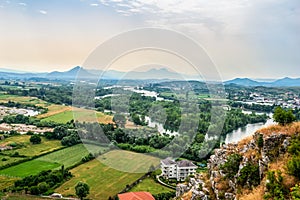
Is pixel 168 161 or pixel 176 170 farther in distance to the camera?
pixel 168 161

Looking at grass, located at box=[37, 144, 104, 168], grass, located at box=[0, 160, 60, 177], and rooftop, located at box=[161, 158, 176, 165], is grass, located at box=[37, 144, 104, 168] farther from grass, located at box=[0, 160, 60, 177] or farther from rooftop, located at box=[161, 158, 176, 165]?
rooftop, located at box=[161, 158, 176, 165]

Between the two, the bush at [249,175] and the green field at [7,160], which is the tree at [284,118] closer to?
the bush at [249,175]

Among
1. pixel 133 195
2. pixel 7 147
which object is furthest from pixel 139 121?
pixel 7 147

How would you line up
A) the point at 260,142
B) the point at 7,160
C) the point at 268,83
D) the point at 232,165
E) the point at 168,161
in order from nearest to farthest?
the point at 260,142 → the point at 232,165 → the point at 168,161 → the point at 7,160 → the point at 268,83

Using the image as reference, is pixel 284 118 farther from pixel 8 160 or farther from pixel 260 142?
pixel 8 160

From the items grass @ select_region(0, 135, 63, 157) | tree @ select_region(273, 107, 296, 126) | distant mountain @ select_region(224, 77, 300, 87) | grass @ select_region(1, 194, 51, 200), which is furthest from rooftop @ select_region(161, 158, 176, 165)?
distant mountain @ select_region(224, 77, 300, 87)

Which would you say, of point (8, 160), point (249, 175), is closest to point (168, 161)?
point (8, 160)

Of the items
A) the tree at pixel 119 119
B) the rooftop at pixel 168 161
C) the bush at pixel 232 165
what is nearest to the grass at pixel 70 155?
the tree at pixel 119 119
